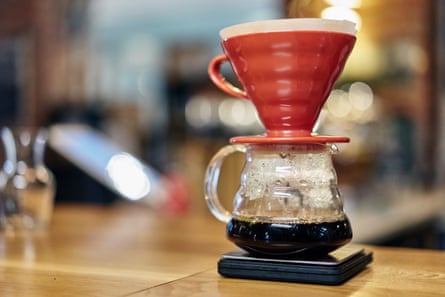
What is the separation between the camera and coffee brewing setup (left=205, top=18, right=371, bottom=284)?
28.8 inches

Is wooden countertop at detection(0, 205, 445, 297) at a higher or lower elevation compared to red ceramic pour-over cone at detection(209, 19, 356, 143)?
lower

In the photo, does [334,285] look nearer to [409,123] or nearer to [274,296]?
[274,296]

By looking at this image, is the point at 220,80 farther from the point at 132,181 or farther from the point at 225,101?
the point at 225,101

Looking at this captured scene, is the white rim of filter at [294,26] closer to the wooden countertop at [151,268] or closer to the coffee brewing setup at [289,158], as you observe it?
the coffee brewing setup at [289,158]

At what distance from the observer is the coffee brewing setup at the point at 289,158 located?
73cm

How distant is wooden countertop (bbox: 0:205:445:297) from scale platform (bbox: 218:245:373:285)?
0.01 metres

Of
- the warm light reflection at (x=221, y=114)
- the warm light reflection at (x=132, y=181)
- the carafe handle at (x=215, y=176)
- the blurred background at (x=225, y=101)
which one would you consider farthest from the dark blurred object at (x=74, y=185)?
the carafe handle at (x=215, y=176)

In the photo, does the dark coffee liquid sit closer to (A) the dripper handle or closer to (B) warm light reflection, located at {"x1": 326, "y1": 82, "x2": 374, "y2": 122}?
(A) the dripper handle

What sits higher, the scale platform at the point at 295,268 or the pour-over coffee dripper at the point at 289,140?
the pour-over coffee dripper at the point at 289,140

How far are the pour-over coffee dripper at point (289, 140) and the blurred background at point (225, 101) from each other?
54.8 inches

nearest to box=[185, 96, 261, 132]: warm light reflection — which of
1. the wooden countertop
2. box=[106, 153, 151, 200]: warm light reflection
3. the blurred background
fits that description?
the blurred background

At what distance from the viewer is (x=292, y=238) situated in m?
0.74

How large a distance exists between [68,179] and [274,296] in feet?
10.1

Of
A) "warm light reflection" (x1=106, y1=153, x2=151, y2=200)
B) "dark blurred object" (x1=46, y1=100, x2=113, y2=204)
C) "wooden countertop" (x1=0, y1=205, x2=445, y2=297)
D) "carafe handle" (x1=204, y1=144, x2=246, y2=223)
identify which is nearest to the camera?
"wooden countertop" (x1=0, y1=205, x2=445, y2=297)
